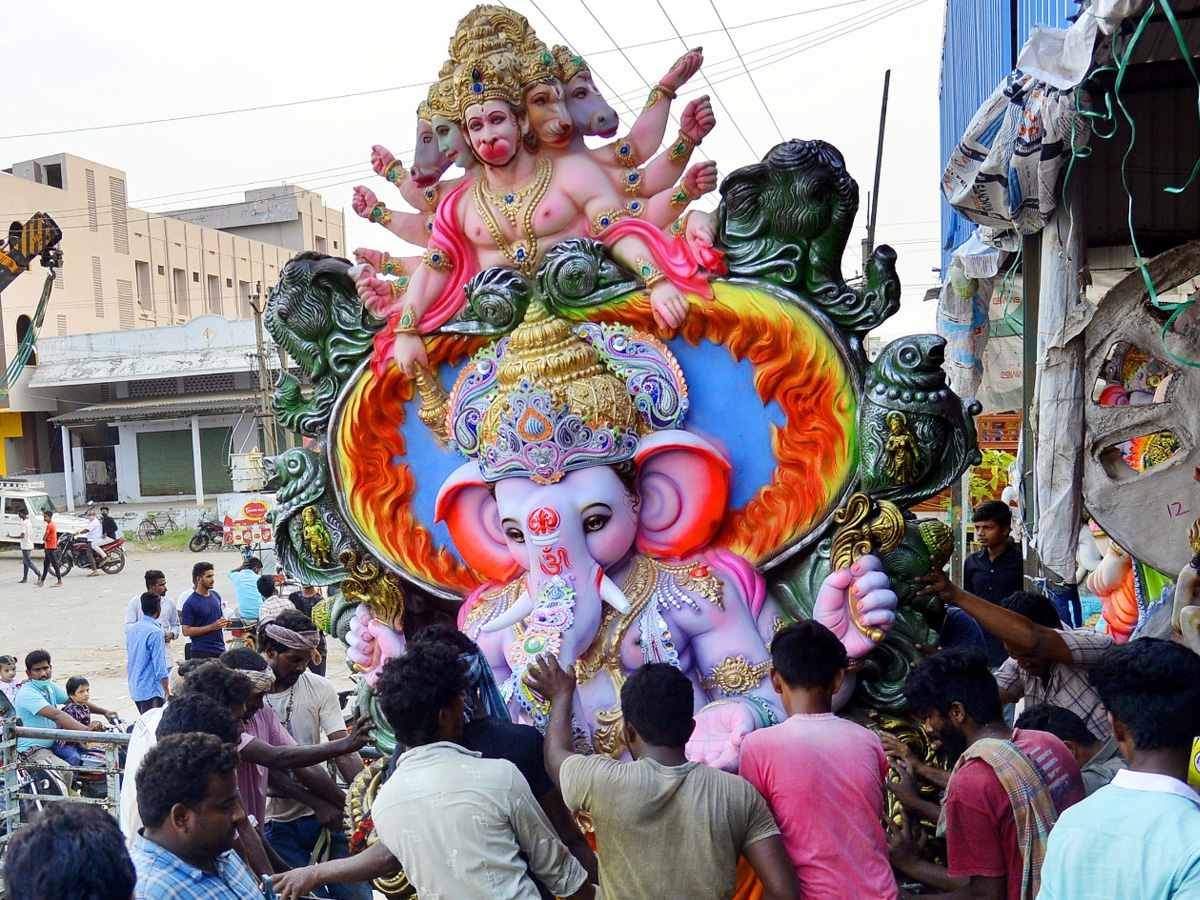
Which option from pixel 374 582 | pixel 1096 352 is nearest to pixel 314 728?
pixel 374 582

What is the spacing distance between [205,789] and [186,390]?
26758mm

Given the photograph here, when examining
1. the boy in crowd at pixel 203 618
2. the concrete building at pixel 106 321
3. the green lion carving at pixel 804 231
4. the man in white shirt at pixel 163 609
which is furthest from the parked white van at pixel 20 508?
the green lion carving at pixel 804 231

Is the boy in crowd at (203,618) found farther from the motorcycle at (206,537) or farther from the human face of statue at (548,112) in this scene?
the motorcycle at (206,537)

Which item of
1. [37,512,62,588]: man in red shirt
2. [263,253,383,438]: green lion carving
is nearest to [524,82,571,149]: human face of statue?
[263,253,383,438]: green lion carving

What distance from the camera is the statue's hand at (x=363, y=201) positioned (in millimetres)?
4125

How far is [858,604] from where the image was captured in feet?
11.5

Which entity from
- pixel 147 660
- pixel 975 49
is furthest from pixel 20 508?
pixel 975 49

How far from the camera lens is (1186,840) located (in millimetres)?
1990

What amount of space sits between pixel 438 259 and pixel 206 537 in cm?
1909

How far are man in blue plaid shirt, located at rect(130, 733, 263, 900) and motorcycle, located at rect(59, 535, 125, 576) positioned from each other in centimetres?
1825

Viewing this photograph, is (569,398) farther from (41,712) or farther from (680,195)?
(41,712)

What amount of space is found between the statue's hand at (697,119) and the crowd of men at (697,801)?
1.81 metres

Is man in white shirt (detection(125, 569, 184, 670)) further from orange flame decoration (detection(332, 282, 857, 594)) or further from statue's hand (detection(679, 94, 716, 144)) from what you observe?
statue's hand (detection(679, 94, 716, 144))

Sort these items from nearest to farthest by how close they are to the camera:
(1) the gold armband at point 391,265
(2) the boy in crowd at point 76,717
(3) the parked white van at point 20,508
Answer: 1. (1) the gold armband at point 391,265
2. (2) the boy in crowd at point 76,717
3. (3) the parked white van at point 20,508
